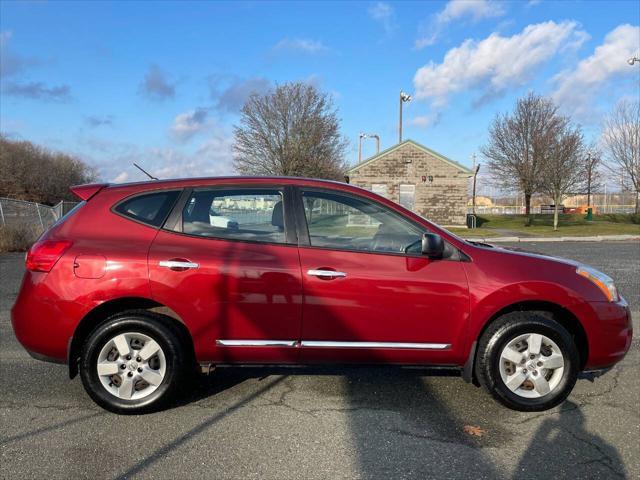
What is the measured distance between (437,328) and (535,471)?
3.54 ft

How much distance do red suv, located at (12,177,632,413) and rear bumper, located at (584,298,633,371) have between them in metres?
0.01

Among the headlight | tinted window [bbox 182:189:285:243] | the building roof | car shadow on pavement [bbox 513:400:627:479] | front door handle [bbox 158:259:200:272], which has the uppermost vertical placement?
the building roof

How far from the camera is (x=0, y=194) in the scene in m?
45.4

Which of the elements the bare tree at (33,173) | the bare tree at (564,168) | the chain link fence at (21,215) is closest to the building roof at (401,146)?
the bare tree at (564,168)

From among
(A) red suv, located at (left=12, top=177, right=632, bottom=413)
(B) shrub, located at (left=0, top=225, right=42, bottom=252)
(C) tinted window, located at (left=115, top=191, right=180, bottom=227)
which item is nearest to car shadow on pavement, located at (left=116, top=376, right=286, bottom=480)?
(A) red suv, located at (left=12, top=177, right=632, bottom=413)

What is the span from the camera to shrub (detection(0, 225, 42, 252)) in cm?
1348

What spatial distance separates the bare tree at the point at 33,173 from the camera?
1859 inches

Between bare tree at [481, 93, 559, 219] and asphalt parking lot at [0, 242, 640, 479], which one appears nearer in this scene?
asphalt parking lot at [0, 242, 640, 479]

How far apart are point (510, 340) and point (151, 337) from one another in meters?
2.65

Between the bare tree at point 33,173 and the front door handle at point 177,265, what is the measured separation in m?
52.2

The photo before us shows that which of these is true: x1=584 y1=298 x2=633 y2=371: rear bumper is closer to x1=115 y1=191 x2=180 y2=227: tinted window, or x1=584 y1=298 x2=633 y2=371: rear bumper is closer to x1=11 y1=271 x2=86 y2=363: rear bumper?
x1=115 y1=191 x2=180 y2=227: tinted window

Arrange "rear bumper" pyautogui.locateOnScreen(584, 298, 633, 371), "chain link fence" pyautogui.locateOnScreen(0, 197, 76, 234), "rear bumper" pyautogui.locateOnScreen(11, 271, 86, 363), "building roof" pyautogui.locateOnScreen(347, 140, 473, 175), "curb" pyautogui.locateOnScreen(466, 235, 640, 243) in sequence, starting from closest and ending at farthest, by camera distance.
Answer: "rear bumper" pyautogui.locateOnScreen(11, 271, 86, 363) → "rear bumper" pyautogui.locateOnScreen(584, 298, 633, 371) → "chain link fence" pyautogui.locateOnScreen(0, 197, 76, 234) → "curb" pyautogui.locateOnScreen(466, 235, 640, 243) → "building roof" pyautogui.locateOnScreen(347, 140, 473, 175)

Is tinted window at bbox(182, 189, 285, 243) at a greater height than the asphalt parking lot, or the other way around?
tinted window at bbox(182, 189, 285, 243)

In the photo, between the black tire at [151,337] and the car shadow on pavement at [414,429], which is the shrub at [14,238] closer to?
the black tire at [151,337]
